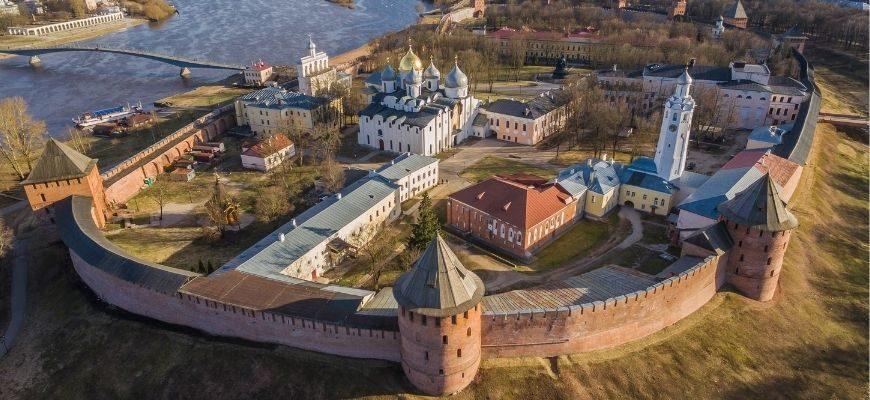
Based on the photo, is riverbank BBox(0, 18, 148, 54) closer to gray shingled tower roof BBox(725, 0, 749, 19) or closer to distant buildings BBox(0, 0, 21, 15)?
distant buildings BBox(0, 0, 21, 15)

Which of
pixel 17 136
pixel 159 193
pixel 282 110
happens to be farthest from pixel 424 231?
pixel 17 136

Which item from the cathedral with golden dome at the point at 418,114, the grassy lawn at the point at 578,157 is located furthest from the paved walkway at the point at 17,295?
the grassy lawn at the point at 578,157

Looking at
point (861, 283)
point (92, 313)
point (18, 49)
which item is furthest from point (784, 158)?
point (18, 49)

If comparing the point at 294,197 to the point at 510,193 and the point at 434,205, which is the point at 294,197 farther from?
the point at 510,193

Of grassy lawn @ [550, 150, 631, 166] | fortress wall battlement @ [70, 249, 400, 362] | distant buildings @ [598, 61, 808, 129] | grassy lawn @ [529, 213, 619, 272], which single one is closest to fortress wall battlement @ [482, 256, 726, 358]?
fortress wall battlement @ [70, 249, 400, 362]

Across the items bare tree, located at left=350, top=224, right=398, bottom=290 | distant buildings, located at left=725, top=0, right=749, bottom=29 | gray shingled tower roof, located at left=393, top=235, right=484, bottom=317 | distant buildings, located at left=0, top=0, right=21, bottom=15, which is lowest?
bare tree, located at left=350, top=224, right=398, bottom=290

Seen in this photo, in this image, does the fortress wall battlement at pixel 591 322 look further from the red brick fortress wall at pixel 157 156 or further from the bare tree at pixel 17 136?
the bare tree at pixel 17 136
